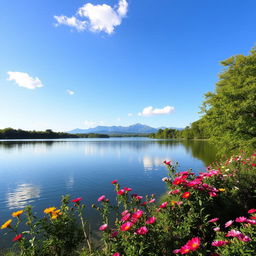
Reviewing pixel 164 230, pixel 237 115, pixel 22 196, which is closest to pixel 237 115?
pixel 237 115

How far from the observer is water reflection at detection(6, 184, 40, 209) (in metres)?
11.1

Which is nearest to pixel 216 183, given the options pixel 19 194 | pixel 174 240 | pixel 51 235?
pixel 174 240

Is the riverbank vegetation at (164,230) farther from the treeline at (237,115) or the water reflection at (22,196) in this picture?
the treeline at (237,115)

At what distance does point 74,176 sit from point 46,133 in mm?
158240

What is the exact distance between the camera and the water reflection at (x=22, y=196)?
436 inches

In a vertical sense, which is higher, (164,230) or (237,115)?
(237,115)

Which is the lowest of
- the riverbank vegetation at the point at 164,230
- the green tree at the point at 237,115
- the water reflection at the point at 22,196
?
the water reflection at the point at 22,196

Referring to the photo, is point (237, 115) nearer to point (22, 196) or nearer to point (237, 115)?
point (237, 115)

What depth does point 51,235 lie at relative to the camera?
336cm

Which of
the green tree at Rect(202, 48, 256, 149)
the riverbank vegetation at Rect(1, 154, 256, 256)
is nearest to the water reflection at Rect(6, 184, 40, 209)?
the riverbank vegetation at Rect(1, 154, 256, 256)

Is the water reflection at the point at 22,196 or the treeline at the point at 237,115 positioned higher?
the treeline at the point at 237,115

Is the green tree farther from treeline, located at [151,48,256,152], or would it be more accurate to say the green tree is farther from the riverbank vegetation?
the riverbank vegetation

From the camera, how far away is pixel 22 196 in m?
12.7

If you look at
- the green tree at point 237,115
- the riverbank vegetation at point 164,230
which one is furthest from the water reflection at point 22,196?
the green tree at point 237,115
